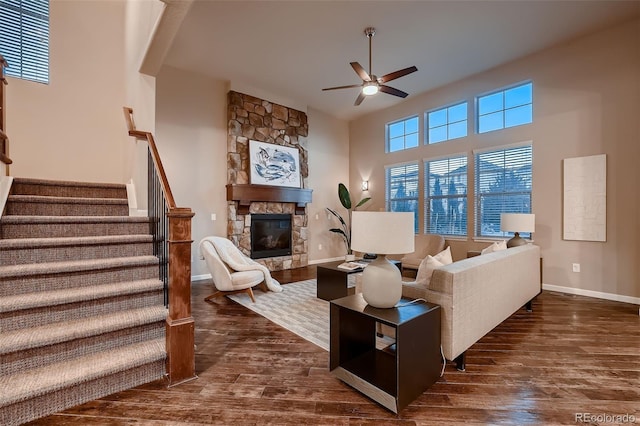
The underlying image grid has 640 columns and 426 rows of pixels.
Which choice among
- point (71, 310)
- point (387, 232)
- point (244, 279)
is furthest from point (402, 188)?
point (71, 310)

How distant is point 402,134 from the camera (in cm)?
653

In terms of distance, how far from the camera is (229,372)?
2117 millimetres

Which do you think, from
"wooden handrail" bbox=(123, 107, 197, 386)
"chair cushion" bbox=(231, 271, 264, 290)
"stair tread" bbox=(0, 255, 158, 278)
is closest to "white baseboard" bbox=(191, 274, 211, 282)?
"chair cushion" bbox=(231, 271, 264, 290)

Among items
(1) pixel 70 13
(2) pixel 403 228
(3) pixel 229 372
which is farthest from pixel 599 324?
(1) pixel 70 13

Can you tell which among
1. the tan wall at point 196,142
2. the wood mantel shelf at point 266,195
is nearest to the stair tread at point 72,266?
the tan wall at point 196,142

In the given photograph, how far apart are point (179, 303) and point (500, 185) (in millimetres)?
5156

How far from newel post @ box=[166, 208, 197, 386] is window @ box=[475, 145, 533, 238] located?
196 inches

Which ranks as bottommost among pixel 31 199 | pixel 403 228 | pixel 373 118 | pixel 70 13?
pixel 403 228

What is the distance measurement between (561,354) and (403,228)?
6.19 feet

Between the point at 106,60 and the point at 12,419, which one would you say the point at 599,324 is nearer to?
the point at 12,419

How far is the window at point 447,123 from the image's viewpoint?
5480 millimetres

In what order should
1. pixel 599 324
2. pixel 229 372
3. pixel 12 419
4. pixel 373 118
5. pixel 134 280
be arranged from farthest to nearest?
pixel 373 118 → pixel 599 324 → pixel 134 280 → pixel 229 372 → pixel 12 419

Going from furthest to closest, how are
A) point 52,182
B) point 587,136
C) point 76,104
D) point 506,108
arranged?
point 506,108 → point 76,104 → point 587,136 → point 52,182

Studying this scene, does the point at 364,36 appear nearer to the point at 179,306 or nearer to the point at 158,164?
the point at 158,164
